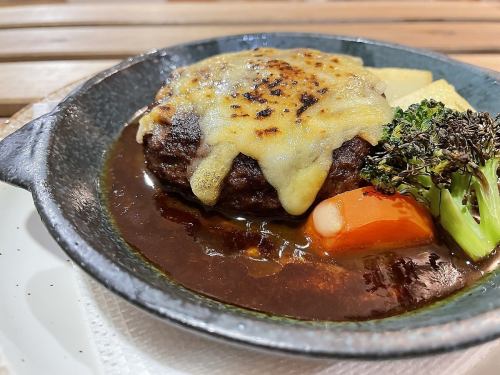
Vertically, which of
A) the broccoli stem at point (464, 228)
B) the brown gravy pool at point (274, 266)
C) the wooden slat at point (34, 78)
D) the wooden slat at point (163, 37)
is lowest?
the brown gravy pool at point (274, 266)

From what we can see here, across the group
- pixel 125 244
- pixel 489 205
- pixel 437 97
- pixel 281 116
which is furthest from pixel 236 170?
pixel 437 97

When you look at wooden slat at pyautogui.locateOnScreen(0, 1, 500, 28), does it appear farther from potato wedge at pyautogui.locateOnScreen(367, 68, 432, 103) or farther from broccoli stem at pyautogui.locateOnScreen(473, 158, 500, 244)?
broccoli stem at pyautogui.locateOnScreen(473, 158, 500, 244)

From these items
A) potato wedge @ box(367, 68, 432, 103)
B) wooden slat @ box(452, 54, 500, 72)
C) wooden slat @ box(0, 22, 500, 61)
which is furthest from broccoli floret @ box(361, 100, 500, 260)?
wooden slat @ box(0, 22, 500, 61)

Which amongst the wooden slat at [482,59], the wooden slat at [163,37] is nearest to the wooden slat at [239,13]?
the wooden slat at [163,37]

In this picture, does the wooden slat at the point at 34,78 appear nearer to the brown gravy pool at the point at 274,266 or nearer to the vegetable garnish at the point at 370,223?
the brown gravy pool at the point at 274,266

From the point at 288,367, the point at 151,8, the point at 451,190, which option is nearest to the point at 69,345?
the point at 288,367

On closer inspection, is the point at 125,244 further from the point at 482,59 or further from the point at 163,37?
the point at 482,59
